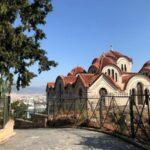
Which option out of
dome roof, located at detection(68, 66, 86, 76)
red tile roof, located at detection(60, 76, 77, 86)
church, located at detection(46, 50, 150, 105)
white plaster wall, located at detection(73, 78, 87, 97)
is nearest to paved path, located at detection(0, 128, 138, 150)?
church, located at detection(46, 50, 150, 105)

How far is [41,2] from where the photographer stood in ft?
84.6

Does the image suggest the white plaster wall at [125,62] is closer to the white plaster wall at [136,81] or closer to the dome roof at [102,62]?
the dome roof at [102,62]

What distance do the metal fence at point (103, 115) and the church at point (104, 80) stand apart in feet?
51.7

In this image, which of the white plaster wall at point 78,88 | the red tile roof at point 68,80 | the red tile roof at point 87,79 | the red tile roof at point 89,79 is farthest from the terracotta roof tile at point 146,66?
the white plaster wall at point 78,88

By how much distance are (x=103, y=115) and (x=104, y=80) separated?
2334cm

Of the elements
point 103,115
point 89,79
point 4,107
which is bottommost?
point 103,115

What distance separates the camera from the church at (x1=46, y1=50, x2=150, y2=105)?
4650 cm

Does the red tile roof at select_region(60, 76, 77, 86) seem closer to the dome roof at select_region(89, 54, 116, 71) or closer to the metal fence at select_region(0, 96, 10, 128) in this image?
the dome roof at select_region(89, 54, 116, 71)

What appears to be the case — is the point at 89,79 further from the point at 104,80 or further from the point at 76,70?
the point at 76,70

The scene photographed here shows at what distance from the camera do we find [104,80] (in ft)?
154

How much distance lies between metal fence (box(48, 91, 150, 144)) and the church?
51.7 feet

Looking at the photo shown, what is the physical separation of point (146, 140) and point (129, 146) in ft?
3.98

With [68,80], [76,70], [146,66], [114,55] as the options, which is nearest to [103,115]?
[68,80]

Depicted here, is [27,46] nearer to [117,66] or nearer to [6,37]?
[6,37]
